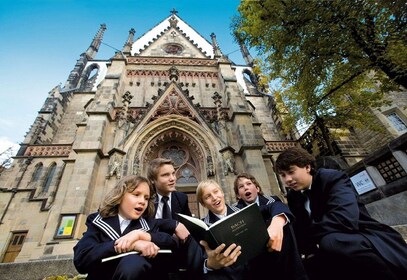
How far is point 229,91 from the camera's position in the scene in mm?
12070

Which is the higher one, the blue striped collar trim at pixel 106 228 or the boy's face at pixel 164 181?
the boy's face at pixel 164 181

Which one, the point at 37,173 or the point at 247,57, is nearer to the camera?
the point at 37,173

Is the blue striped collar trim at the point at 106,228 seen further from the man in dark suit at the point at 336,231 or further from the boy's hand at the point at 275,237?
the man in dark suit at the point at 336,231

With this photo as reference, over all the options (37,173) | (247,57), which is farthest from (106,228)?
(247,57)

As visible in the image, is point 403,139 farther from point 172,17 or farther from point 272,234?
point 172,17

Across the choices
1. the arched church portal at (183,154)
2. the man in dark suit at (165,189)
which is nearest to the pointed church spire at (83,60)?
the arched church portal at (183,154)

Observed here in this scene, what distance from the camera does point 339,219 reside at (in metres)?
1.63

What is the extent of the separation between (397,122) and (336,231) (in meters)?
13.6

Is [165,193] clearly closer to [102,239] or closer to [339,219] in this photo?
[102,239]

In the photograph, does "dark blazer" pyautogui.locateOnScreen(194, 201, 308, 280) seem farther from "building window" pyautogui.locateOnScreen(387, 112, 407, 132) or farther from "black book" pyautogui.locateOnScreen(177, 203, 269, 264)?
"building window" pyautogui.locateOnScreen(387, 112, 407, 132)

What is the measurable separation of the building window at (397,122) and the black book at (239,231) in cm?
1369

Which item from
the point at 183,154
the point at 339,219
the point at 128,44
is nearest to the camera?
the point at 339,219

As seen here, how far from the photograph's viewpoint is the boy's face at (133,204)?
6.41 feet

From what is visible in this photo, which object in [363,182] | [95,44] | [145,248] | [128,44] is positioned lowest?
[145,248]
